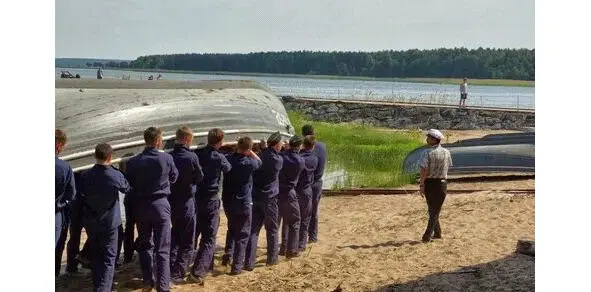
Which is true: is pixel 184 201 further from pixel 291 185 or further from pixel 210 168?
pixel 291 185

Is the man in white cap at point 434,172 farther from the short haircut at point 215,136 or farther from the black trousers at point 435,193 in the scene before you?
the short haircut at point 215,136

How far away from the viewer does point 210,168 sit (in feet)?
19.6

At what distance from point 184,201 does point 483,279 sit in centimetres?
256

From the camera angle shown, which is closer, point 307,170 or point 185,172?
point 185,172

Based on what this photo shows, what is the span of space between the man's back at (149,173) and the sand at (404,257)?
38.9 inches

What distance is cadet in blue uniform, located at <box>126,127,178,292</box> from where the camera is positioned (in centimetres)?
534

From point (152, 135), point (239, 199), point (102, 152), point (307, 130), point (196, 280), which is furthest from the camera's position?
point (307, 130)

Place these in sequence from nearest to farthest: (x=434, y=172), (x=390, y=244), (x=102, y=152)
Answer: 1. (x=102, y=152)
2. (x=434, y=172)
3. (x=390, y=244)

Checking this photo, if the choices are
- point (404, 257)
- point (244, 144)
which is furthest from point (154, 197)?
point (404, 257)

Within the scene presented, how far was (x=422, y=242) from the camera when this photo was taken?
24.6 ft

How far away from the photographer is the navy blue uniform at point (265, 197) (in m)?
6.43

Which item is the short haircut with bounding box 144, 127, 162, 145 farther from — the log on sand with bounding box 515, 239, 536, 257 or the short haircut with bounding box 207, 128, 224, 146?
the log on sand with bounding box 515, 239, 536, 257

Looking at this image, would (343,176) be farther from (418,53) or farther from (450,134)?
(450,134)

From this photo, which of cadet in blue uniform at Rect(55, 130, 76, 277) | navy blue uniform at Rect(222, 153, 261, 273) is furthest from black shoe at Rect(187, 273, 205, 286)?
cadet in blue uniform at Rect(55, 130, 76, 277)
